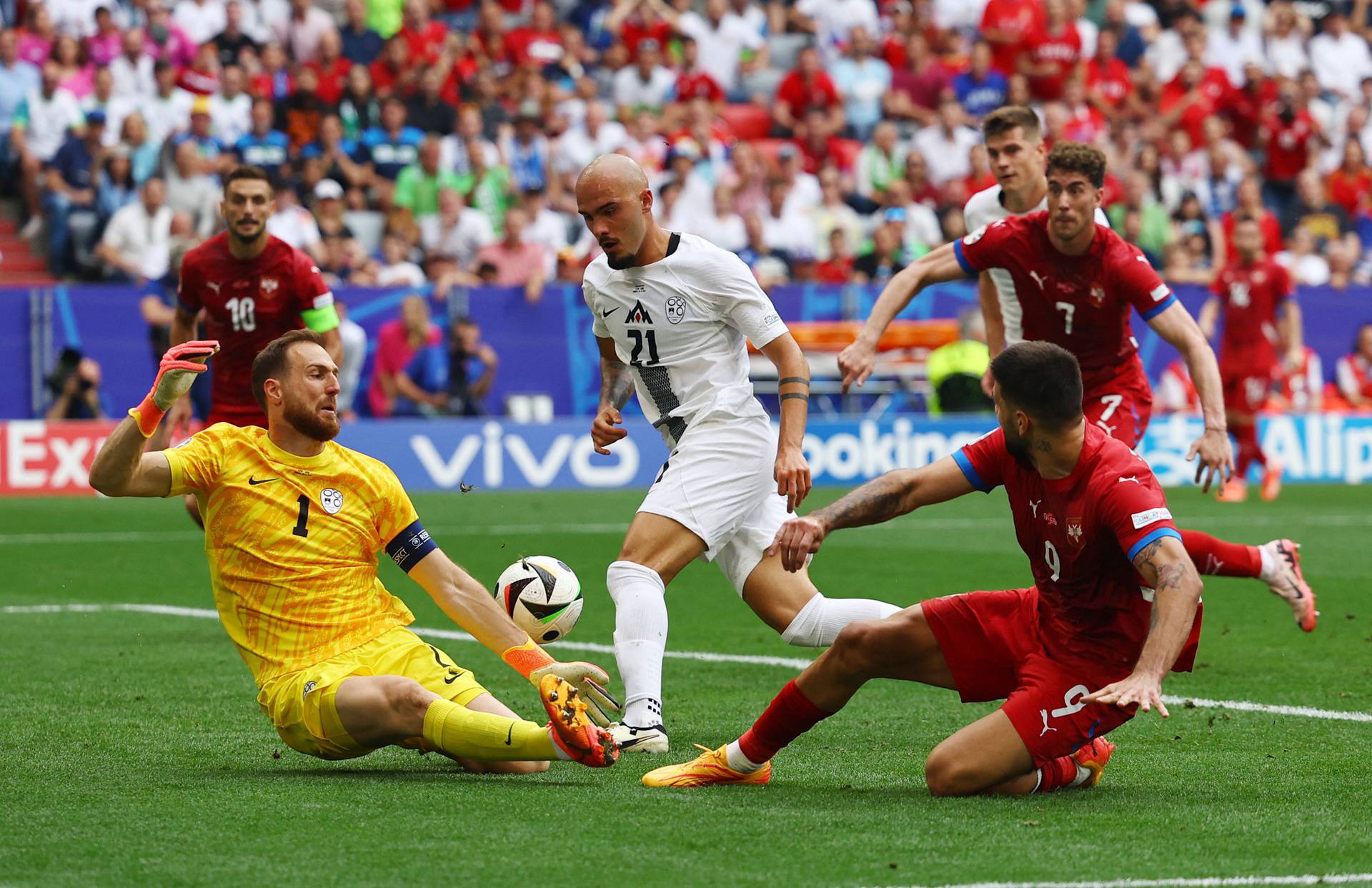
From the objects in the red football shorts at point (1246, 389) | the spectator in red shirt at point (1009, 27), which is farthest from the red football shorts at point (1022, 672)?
the spectator in red shirt at point (1009, 27)

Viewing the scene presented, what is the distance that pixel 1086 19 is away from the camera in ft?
87.4

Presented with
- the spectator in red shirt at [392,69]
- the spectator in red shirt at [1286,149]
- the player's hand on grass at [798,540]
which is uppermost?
the spectator in red shirt at [392,69]

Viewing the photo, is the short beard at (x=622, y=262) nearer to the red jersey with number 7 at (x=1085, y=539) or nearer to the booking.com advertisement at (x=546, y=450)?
the red jersey with number 7 at (x=1085, y=539)

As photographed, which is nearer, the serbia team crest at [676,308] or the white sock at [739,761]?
the white sock at [739,761]

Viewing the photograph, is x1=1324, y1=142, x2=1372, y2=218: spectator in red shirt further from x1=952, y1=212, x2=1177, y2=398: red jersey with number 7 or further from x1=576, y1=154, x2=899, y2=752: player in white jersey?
x1=576, y1=154, x2=899, y2=752: player in white jersey

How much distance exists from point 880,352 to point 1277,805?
15.0m

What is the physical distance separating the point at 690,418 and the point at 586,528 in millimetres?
7894

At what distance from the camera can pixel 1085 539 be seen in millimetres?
5359

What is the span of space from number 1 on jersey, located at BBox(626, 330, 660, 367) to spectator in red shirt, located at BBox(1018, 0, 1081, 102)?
1839 centimetres

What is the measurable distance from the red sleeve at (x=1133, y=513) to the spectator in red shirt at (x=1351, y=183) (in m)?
19.9

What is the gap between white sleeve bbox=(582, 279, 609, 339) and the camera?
6840 mm

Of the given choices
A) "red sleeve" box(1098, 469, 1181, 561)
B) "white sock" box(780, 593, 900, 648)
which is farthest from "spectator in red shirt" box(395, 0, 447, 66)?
"red sleeve" box(1098, 469, 1181, 561)

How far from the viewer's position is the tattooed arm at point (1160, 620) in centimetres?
488

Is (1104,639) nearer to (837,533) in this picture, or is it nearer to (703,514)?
(703,514)
